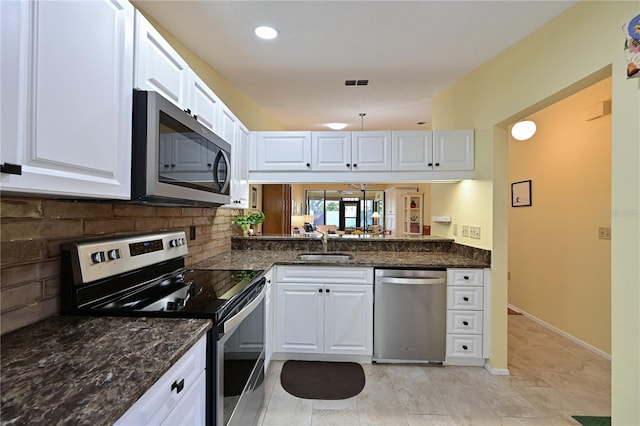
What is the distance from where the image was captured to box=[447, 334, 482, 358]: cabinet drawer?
8.25ft

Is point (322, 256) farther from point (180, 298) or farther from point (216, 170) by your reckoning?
point (180, 298)

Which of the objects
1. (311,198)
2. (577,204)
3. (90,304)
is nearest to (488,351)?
(577,204)

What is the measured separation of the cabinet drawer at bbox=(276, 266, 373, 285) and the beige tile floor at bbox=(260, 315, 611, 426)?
0.74 m

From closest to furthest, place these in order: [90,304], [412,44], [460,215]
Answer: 1. [90,304]
2. [412,44]
3. [460,215]

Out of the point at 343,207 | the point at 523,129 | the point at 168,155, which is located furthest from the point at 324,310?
the point at 343,207

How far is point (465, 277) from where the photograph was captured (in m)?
2.52

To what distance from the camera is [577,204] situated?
3029 mm

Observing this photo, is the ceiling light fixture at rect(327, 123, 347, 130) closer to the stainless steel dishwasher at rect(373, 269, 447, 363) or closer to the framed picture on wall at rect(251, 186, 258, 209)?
the framed picture on wall at rect(251, 186, 258, 209)

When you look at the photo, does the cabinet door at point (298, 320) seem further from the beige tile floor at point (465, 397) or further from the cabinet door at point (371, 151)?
the cabinet door at point (371, 151)

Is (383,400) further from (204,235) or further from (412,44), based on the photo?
(412,44)

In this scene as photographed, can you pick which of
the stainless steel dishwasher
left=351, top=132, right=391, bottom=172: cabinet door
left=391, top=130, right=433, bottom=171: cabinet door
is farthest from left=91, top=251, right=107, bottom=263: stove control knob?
left=391, top=130, right=433, bottom=171: cabinet door

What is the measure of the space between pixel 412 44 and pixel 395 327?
91.8 inches

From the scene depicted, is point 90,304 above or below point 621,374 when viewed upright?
above

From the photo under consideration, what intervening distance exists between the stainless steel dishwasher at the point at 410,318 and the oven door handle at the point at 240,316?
3.83 feet
